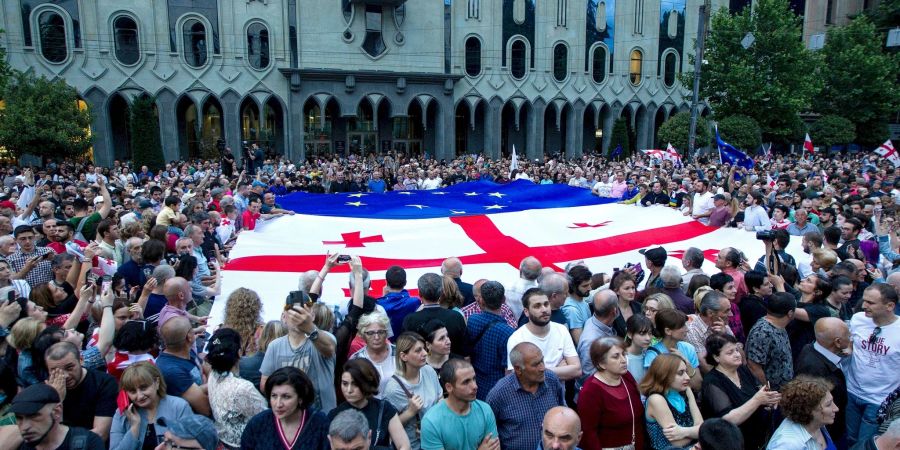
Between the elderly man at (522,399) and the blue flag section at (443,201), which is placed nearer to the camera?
the elderly man at (522,399)

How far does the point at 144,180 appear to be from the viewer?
18.7 m

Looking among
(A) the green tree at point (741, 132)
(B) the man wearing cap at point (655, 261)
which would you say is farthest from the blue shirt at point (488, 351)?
(A) the green tree at point (741, 132)

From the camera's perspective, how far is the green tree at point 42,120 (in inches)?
823

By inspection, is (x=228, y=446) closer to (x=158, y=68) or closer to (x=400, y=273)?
(x=400, y=273)

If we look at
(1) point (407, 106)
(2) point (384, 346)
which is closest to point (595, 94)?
(1) point (407, 106)

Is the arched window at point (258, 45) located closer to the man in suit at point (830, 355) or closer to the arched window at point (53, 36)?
the arched window at point (53, 36)

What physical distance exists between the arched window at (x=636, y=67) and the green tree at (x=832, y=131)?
10.3 meters

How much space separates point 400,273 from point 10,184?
57.2ft

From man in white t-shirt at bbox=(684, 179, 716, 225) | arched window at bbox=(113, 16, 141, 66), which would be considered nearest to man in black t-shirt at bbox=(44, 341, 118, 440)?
man in white t-shirt at bbox=(684, 179, 716, 225)

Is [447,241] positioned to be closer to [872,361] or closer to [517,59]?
[872,361]

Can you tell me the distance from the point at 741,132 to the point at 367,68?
1861 cm

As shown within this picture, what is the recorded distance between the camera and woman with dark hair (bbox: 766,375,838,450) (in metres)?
3.55

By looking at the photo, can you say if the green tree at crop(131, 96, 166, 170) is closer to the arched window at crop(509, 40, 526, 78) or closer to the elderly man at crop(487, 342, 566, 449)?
the arched window at crop(509, 40, 526, 78)

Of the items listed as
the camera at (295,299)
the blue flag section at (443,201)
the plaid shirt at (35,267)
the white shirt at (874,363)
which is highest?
the camera at (295,299)
